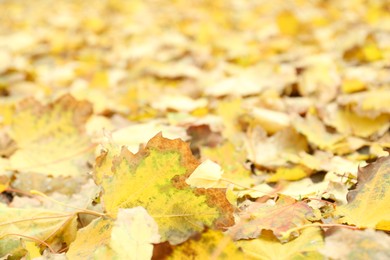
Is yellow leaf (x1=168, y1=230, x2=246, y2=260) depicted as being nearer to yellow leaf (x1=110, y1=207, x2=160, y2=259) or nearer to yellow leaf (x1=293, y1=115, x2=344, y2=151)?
yellow leaf (x1=110, y1=207, x2=160, y2=259)

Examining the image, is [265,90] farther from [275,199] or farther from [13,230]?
[13,230]

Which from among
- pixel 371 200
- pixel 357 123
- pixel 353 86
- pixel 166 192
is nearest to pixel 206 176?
pixel 166 192

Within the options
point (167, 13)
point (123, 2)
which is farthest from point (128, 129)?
point (123, 2)

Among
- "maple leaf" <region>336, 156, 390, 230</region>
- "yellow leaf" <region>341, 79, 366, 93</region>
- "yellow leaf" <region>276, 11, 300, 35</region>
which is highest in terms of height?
"maple leaf" <region>336, 156, 390, 230</region>

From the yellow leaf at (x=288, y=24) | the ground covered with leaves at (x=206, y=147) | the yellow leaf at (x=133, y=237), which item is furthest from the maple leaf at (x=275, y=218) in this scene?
the yellow leaf at (x=288, y=24)

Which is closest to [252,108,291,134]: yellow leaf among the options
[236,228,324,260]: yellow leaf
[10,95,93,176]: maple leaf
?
[10,95,93,176]: maple leaf

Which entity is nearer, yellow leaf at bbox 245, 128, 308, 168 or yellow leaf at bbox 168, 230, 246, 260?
yellow leaf at bbox 168, 230, 246, 260
